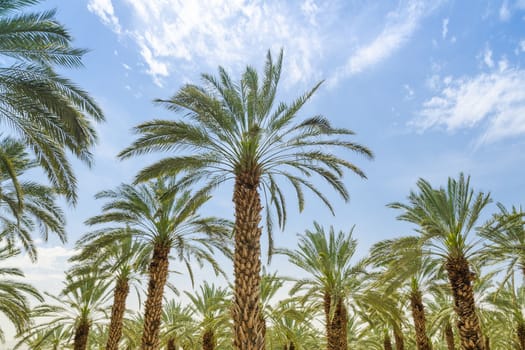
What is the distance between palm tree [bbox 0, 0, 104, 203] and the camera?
9133 mm

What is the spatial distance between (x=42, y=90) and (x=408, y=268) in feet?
49.5

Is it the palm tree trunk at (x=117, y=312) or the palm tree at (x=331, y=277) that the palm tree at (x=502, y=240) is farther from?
the palm tree trunk at (x=117, y=312)

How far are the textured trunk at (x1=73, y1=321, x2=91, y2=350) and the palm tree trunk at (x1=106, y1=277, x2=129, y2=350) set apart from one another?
396cm

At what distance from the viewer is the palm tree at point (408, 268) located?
→ 16891 millimetres

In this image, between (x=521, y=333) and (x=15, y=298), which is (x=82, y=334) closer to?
(x=15, y=298)

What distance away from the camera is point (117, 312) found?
66.8 feet

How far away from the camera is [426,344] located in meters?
22.5

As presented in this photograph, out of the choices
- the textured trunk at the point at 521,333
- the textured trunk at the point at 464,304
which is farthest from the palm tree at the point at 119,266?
the textured trunk at the point at 521,333

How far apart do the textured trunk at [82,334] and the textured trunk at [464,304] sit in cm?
1997

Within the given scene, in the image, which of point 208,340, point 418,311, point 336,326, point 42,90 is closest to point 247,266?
A: point 42,90

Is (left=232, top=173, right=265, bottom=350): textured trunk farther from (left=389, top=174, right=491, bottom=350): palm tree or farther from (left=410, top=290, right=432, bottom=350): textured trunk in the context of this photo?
(left=410, top=290, right=432, bottom=350): textured trunk

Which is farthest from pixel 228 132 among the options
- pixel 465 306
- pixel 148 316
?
pixel 465 306

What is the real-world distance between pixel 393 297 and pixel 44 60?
20436 millimetres

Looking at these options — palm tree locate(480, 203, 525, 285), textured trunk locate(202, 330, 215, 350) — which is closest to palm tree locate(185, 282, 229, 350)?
textured trunk locate(202, 330, 215, 350)
